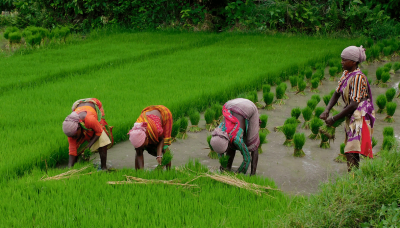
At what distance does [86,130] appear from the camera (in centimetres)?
421

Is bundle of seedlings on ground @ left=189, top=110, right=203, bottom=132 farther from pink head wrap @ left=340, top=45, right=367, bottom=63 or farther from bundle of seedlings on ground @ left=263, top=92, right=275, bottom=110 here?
pink head wrap @ left=340, top=45, right=367, bottom=63

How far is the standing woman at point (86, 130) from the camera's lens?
3988 mm

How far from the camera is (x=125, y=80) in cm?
763

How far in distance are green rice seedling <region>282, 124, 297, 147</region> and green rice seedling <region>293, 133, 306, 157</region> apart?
0.83 feet

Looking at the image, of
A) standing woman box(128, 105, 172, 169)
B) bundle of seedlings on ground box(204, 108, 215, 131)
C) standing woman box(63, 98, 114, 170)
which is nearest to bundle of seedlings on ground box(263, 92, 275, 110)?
bundle of seedlings on ground box(204, 108, 215, 131)

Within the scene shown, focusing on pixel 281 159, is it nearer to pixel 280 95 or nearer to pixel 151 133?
pixel 151 133

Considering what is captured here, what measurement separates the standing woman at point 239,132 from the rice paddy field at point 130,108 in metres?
0.29

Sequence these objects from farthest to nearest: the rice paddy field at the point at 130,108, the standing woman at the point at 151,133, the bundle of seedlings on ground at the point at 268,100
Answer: the bundle of seedlings on ground at the point at 268,100 < the standing woman at the point at 151,133 < the rice paddy field at the point at 130,108

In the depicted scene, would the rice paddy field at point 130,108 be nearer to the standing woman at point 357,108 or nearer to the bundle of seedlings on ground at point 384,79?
the standing woman at point 357,108

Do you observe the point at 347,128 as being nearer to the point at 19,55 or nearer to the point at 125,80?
the point at 125,80

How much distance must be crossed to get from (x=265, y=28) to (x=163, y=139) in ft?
31.2

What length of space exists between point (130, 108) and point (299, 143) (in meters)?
2.39

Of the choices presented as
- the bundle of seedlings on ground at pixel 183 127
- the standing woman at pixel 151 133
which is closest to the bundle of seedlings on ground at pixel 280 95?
the bundle of seedlings on ground at pixel 183 127

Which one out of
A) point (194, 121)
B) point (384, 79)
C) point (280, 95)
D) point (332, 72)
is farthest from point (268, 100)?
point (384, 79)
